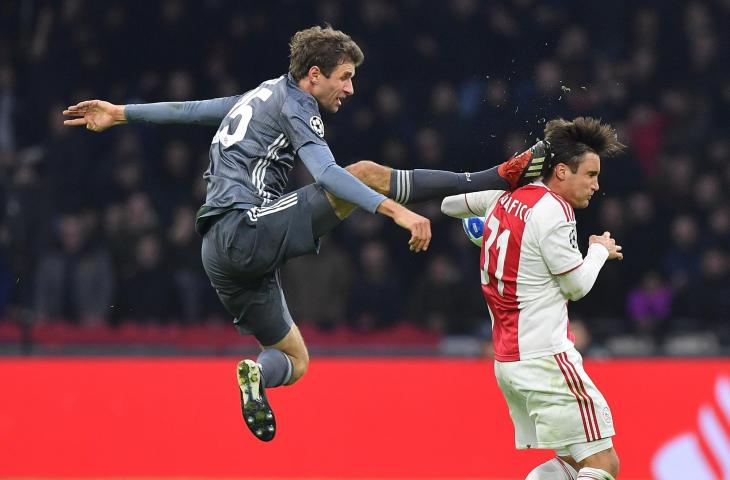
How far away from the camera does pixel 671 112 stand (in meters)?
10.2

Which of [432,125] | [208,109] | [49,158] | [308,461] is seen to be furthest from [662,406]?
[49,158]

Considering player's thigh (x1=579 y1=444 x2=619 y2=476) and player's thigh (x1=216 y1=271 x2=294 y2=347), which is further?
player's thigh (x1=216 y1=271 x2=294 y2=347)

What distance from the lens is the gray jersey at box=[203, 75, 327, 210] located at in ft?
17.0

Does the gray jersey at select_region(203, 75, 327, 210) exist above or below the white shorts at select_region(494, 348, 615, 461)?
above

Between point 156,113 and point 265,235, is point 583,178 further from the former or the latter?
point 156,113

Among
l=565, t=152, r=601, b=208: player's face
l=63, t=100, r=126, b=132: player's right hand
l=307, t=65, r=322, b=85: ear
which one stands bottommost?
l=565, t=152, r=601, b=208: player's face

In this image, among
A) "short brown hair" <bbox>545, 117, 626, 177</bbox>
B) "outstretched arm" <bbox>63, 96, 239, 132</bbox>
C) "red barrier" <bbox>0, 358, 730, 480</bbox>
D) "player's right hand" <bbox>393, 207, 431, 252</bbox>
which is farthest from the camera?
"red barrier" <bbox>0, 358, 730, 480</bbox>

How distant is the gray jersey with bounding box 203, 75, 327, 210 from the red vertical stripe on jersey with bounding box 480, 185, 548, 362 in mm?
823

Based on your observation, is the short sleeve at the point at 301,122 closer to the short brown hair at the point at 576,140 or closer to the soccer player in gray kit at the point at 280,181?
the soccer player in gray kit at the point at 280,181

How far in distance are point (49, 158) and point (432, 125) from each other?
290 centimetres

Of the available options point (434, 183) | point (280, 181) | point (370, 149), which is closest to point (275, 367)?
point (280, 181)

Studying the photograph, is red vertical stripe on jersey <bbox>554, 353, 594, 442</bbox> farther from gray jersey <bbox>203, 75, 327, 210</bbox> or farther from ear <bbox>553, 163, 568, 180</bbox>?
gray jersey <bbox>203, 75, 327, 210</bbox>

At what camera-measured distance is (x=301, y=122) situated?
5.11 metres

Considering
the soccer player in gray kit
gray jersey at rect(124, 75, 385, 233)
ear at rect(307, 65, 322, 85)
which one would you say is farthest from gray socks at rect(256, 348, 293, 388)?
ear at rect(307, 65, 322, 85)
